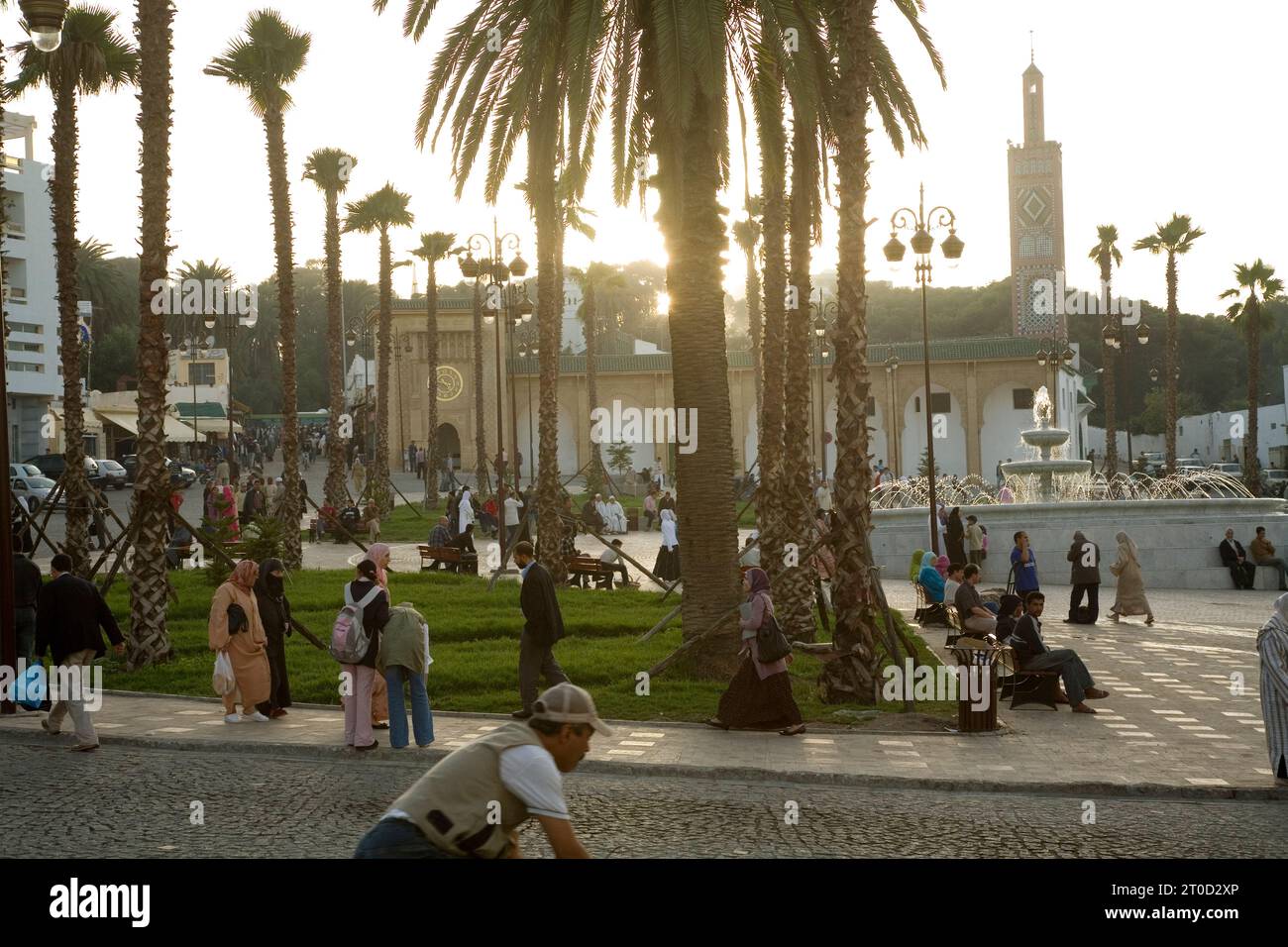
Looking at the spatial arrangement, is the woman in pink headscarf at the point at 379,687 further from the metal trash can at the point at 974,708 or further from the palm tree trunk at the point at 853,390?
the metal trash can at the point at 974,708

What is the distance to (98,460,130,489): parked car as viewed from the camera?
4969 centimetres

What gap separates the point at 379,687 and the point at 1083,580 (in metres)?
12.6

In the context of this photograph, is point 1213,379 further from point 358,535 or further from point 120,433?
point 358,535

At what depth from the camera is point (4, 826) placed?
874 cm

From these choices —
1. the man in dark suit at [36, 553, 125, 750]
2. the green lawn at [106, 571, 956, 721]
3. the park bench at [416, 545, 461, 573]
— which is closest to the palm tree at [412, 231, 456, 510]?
the park bench at [416, 545, 461, 573]

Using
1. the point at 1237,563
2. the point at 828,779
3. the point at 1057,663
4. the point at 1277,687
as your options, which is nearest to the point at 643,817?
the point at 828,779

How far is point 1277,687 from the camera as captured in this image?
34.1 feet

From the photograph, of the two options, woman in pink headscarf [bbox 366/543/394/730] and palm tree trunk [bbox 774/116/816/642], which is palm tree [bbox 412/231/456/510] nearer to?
palm tree trunk [bbox 774/116/816/642]

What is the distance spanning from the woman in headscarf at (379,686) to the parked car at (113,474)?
39.6 metres

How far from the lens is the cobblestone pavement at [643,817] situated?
27.2ft

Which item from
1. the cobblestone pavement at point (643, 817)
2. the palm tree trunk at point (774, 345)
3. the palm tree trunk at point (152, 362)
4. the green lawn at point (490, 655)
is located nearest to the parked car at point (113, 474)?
the green lawn at point (490, 655)

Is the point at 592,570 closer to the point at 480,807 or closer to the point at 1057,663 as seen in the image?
the point at 1057,663
